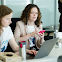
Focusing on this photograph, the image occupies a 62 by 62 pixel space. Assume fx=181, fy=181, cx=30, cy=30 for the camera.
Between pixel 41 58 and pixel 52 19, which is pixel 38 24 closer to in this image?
pixel 41 58

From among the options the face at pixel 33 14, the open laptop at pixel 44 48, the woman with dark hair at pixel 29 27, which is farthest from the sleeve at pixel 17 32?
the open laptop at pixel 44 48

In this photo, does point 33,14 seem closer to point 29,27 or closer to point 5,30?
point 29,27

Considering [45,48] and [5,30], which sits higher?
[5,30]

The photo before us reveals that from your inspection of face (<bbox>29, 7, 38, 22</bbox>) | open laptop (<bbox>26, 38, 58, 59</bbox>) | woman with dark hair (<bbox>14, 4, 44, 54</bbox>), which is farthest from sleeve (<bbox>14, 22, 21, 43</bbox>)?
open laptop (<bbox>26, 38, 58, 59</bbox>)

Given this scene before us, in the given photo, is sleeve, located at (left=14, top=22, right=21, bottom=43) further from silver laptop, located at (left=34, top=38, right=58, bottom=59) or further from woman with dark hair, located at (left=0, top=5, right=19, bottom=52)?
silver laptop, located at (left=34, top=38, right=58, bottom=59)

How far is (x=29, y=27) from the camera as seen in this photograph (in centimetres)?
269

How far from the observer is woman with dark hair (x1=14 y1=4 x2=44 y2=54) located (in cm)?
252

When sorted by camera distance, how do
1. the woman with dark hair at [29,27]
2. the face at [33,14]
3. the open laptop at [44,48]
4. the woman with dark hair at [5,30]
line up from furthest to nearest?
the face at [33,14], the woman with dark hair at [29,27], the woman with dark hair at [5,30], the open laptop at [44,48]

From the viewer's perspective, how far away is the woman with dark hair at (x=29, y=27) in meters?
2.52

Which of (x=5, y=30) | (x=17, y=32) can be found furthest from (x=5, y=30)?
(x=17, y=32)

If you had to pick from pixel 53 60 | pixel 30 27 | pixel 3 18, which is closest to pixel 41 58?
pixel 53 60

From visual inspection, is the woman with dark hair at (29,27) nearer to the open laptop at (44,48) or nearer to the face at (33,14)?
the face at (33,14)

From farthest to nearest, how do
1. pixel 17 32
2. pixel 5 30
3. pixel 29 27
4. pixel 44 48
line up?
1. pixel 29 27
2. pixel 17 32
3. pixel 5 30
4. pixel 44 48

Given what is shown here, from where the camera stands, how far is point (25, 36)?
2.54m
